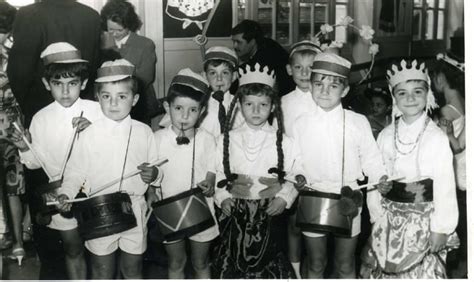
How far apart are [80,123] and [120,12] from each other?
0.69 metres

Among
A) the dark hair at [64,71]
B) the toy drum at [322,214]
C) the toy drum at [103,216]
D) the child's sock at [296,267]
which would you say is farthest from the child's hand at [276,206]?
the dark hair at [64,71]

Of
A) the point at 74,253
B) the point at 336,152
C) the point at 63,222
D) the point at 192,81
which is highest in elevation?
the point at 192,81

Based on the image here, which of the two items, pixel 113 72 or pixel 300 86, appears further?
pixel 300 86

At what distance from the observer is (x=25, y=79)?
1.93 metres

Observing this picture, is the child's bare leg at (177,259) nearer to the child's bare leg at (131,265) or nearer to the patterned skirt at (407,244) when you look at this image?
the child's bare leg at (131,265)

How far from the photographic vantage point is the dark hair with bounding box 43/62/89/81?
1.83 metres

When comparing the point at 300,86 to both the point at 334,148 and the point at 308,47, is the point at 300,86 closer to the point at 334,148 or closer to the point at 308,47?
the point at 308,47

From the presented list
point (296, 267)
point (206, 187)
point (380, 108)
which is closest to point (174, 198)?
point (206, 187)

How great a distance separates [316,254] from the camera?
184 centimetres

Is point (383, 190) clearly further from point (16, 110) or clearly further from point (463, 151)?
point (16, 110)

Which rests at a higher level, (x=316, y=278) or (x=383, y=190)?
(x=383, y=190)

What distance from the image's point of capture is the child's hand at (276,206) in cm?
179

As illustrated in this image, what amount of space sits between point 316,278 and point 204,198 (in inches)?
17.7

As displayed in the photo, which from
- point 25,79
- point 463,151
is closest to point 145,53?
point 25,79
